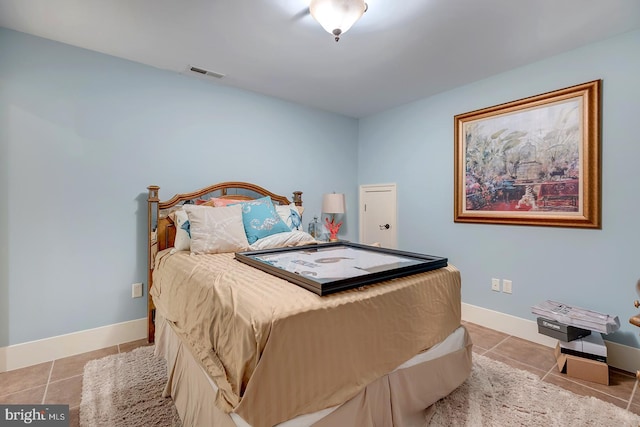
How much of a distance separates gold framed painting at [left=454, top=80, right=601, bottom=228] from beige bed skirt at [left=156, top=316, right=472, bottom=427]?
149 cm

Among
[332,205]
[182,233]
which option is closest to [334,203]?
[332,205]

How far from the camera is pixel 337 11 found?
68.7 inches

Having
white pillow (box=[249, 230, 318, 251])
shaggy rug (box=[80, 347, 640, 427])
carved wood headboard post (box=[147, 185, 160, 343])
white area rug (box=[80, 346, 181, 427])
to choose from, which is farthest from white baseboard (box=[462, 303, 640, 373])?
carved wood headboard post (box=[147, 185, 160, 343])

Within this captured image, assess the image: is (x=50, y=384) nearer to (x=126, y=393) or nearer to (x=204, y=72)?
(x=126, y=393)

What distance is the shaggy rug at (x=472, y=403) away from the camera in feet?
5.28

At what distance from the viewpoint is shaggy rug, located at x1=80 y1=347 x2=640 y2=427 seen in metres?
1.61

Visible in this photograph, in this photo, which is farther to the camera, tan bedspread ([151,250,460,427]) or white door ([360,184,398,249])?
white door ([360,184,398,249])

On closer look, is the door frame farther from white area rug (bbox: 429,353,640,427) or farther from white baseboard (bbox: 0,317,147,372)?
white baseboard (bbox: 0,317,147,372)

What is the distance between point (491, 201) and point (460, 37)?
1.57 metres

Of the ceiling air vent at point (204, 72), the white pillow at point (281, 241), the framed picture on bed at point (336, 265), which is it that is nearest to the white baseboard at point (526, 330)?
the framed picture on bed at point (336, 265)

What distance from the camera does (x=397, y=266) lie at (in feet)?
5.52

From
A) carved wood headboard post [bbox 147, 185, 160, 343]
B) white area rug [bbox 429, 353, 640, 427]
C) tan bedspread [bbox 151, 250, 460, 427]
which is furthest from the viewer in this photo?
carved wood headboard post [bbox 147, 185, 160, 343]

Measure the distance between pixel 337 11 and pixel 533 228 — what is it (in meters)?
2.47

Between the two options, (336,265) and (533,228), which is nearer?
(336,265)
